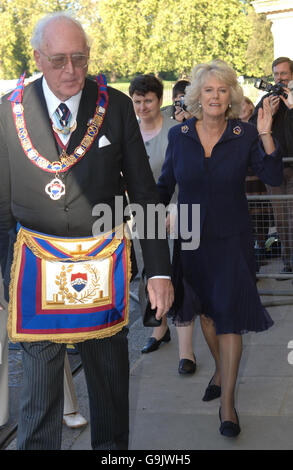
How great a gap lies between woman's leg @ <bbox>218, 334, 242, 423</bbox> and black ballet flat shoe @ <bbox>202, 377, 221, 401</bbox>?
425 millimetres

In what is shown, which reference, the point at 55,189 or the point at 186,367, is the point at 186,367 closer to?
the point at 186,367

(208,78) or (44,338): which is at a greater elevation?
(208,78)

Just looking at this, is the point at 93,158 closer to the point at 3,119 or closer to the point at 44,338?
the point at 3,119

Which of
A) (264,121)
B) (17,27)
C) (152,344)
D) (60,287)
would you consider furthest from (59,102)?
(17,27)

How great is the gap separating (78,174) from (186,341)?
2.43 meters

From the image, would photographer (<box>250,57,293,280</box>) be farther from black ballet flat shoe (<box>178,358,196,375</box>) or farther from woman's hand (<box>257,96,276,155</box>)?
woman's hand (<box>257,96,276,155</box>)

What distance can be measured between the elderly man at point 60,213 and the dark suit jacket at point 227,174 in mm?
1245

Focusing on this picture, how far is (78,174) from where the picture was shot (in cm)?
304

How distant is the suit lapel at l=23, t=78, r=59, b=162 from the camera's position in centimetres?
305

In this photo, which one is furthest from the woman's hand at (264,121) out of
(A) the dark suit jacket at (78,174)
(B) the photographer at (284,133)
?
(B) the photographer at (284,133)

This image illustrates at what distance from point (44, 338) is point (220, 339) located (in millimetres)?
1565

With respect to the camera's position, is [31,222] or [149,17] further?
[149,17]
